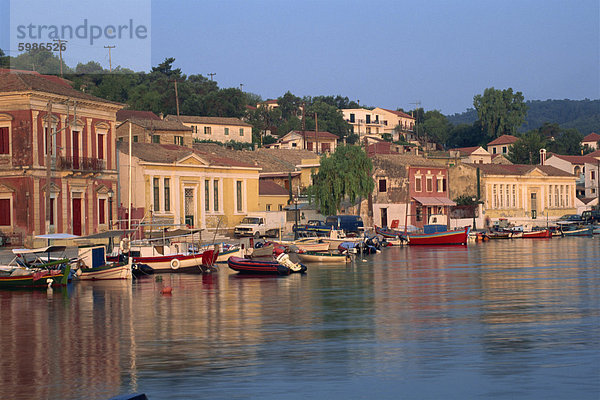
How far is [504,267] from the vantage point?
49.2 meters

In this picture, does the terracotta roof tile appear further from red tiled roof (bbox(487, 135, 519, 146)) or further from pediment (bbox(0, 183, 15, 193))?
pediment (bbox(0, 183, 15, 193))

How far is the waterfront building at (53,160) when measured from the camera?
2144 inches

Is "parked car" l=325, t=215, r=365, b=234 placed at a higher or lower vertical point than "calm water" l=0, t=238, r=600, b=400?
higher

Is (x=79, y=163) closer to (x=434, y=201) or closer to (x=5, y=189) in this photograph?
(x=5, y=189)

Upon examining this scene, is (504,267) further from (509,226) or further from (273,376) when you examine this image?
(509,226)

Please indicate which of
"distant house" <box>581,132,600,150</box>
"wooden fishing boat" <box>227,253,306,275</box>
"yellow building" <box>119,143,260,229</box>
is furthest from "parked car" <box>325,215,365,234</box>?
"distant house" <box>581,132,600,150</box>

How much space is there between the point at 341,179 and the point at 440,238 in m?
12.4

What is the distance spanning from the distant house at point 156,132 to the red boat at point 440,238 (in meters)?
29.1

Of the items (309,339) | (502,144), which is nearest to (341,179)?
(309,339)

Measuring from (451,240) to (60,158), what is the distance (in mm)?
36921

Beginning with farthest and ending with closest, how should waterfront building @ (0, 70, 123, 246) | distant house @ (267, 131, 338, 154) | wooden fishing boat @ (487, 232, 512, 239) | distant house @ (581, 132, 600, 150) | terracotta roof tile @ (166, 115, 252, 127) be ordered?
distant house @ (581, 132, 600, 150) < distant house @ (267, 131, 338, 154) < terracotta roof tile @ (166, 115, 252, 127) < wooden fishing boat @ (487, 232, 512, 239) < waterfront building @ (0, 70, 123, 246)

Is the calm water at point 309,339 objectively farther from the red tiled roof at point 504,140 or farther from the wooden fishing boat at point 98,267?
the red tiled roof at point 504,140

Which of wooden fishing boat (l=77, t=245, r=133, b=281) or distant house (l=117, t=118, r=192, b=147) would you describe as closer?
wooden fishing boat (l=77, t=245, r=133, b=281)

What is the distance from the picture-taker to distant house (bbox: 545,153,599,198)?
128 metres
